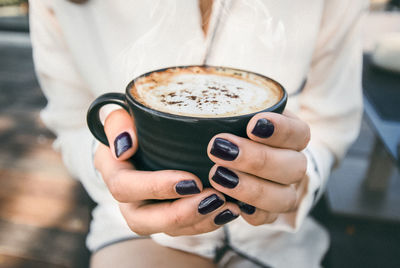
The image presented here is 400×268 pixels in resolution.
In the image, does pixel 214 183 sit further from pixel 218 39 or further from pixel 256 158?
pixel 218 39

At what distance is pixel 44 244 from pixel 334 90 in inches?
32.0

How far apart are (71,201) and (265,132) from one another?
0.82 meters

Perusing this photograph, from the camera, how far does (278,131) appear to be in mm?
290

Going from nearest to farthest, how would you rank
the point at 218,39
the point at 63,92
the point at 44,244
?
the point at 218,39 → the point at 63,92 → the point at 44,244

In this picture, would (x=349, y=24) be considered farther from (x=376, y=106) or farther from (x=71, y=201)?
(x=71, y=201)

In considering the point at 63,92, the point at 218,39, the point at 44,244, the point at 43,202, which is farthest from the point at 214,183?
the point at 43,202

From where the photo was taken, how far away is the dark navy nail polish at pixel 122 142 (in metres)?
0.33

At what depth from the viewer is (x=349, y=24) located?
566 mm

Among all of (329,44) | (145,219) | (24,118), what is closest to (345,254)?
(329,44)

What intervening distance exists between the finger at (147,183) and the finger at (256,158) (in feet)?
0.13

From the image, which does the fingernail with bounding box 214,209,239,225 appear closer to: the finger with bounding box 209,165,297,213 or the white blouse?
the finger with bounding box 209,165,297,213

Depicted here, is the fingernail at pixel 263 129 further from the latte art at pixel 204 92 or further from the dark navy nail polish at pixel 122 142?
the dark navy nail polish at pixel 122 142

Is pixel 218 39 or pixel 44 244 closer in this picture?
pixel 218 39

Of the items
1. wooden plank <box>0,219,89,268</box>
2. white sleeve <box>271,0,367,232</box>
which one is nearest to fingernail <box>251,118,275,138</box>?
white sleeve <box>271,0,367,232</box>
